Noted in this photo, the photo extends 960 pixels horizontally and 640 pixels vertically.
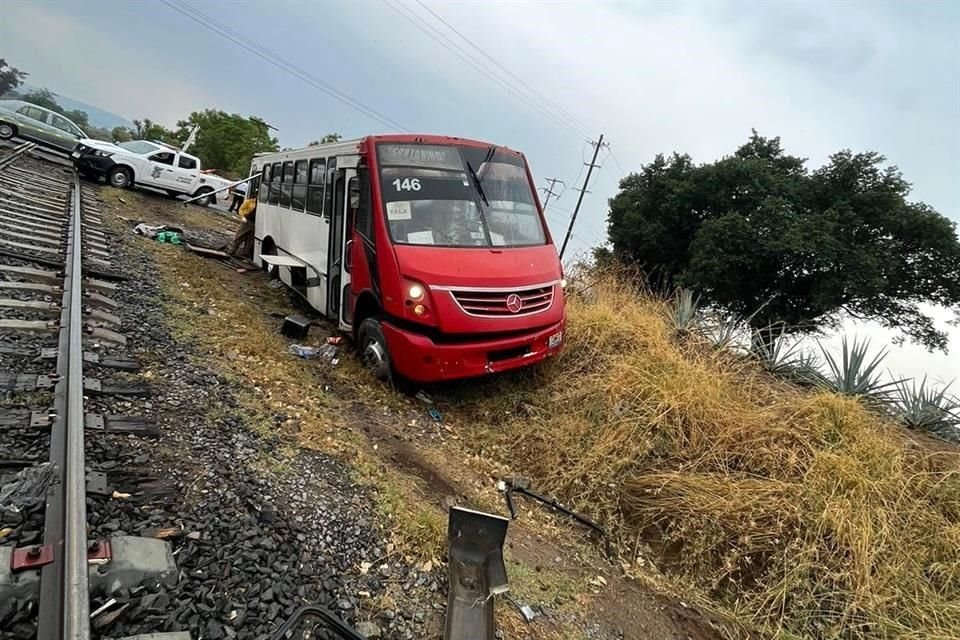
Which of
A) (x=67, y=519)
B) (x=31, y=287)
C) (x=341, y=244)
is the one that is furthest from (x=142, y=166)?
(x=67, y=519)

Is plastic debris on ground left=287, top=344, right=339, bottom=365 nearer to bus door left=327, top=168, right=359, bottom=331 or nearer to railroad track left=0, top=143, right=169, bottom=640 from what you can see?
bus door left=327, top=168, right=359, bottom=331

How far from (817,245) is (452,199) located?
16445mm

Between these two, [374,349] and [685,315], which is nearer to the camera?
[374,349]

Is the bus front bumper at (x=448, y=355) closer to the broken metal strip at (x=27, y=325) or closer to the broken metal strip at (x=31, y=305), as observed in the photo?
the broken metal strip at (x=27, y=325)

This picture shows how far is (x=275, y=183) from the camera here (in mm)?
8562

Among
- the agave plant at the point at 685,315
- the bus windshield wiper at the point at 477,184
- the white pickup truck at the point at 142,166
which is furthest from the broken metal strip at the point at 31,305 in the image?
the white pickup truck at the point at 142,166

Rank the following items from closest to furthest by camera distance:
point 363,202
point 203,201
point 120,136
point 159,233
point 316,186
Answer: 1. point 363,202
2. point 316,186
3. point 159,233
4. point 203,201
5. point 120,136

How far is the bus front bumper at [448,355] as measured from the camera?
4.53 metres

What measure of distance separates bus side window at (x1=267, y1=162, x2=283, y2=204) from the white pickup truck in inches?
234

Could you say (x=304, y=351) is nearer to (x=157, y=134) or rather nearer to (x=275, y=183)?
(x=275, y=183)

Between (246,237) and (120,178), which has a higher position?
(120,178)

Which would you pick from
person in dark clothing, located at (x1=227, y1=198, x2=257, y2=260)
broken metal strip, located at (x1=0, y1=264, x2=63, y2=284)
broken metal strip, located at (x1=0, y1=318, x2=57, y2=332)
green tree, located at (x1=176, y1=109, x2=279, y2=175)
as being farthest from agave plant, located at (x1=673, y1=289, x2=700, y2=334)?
green tree, located at (x1=176, y1=109, x2=279, y2=175)

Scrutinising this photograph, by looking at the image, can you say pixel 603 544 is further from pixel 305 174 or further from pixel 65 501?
pixel 305 174

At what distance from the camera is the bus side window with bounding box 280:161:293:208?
773 centimetres
